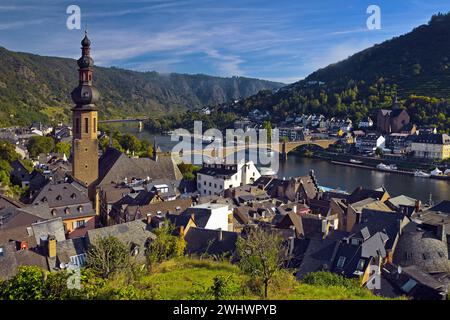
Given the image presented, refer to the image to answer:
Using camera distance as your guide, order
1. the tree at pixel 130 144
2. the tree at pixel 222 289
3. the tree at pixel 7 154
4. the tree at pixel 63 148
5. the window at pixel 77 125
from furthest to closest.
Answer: the tree at pixel 130 144 → the tree at pixel 63 148 → the tree at pixel 7 154 → the window at pixel 77 125 → the tree at pixel 222 289

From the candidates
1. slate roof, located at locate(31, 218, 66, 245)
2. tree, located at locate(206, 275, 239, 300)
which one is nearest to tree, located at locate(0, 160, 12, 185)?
slate roof, located at locate(31, 218, 66, 245)

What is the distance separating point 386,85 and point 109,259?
9485cm

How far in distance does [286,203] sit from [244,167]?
692cm

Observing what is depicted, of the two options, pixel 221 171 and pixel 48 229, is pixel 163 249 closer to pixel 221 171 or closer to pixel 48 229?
pixel 48 229

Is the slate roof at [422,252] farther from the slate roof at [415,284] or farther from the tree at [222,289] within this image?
the tree at [222,289]

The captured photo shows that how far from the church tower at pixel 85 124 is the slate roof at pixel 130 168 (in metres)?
1.13

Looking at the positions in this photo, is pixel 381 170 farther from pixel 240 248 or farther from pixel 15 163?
pixel 240 248

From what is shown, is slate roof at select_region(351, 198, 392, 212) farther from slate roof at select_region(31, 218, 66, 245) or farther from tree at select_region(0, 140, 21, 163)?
tree at select_region(0, 140, 21, 163)

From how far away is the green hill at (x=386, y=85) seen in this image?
84625 mm

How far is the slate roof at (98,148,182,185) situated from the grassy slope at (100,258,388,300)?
20519 millimetres

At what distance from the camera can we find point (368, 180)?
5019cm

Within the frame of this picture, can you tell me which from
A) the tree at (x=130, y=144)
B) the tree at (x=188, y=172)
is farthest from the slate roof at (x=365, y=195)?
the tree at (x=130, y=144)

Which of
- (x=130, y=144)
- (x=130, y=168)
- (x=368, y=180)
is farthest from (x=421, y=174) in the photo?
(x=130, y=168)

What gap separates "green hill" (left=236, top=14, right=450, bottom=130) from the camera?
8462 centimetres
